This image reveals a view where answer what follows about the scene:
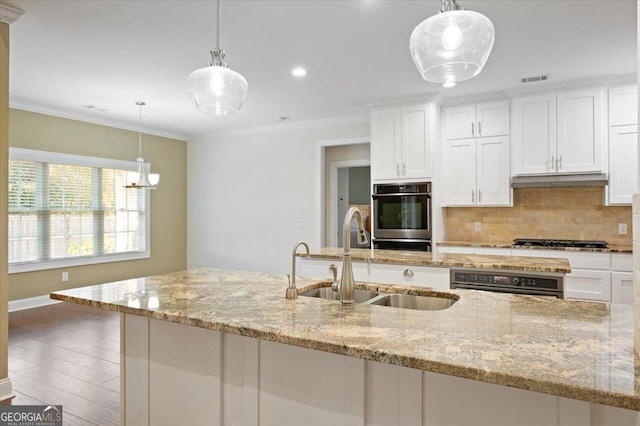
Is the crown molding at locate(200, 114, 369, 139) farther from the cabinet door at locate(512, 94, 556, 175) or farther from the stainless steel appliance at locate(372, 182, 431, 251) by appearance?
the cabinet door at locate(512, 94, 556, 175)

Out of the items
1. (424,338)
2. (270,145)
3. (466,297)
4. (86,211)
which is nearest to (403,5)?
(466,297)

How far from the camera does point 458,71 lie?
60.9 inches

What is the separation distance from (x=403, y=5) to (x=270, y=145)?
4.07 meters

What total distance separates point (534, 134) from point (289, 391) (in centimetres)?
412

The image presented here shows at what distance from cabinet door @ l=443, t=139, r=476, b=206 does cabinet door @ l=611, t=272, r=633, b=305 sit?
157 cm

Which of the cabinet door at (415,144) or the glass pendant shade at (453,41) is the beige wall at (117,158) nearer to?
the cabinet door at (415,144)

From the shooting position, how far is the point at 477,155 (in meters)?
4.73

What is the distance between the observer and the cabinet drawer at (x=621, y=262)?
3.67 m

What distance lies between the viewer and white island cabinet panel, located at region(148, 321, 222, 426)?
1678mm

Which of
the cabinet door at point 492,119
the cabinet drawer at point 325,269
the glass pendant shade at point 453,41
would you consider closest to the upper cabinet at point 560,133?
the cabinet door at point 492,119

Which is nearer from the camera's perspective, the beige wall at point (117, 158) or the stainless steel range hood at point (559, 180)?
the stainless steel range hood at point (559, 180)

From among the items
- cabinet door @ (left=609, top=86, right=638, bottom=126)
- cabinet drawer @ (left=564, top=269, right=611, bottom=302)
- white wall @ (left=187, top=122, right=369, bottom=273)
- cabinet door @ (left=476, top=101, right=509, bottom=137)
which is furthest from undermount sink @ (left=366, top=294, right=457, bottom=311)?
white wall @ (left=187, top=122, right=369, bottom=273)

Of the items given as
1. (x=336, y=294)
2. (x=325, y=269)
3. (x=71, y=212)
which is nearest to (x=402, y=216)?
(x=325, y=269)

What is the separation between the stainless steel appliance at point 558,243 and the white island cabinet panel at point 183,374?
11.9ft
